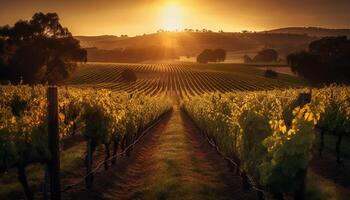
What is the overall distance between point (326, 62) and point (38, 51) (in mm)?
54109

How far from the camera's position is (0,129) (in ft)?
39.4

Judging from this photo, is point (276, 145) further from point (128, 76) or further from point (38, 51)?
point (128, 76)

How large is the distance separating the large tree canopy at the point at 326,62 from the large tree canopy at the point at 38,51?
43.2 m

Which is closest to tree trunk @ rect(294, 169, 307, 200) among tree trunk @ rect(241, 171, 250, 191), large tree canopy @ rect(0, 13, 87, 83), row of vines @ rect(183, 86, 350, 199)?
row of vines @ rect(183, 86, 350, 199)

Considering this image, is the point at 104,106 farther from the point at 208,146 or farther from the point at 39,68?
the point at 39,68

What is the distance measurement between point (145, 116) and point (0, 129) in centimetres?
1961

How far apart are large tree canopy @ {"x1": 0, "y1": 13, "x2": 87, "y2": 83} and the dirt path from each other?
4825 centimetres

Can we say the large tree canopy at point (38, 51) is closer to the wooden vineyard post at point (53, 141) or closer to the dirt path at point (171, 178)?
the dirt path at point (171, 178)

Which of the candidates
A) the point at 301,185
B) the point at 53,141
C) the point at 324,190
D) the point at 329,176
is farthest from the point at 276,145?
the point at 329,176

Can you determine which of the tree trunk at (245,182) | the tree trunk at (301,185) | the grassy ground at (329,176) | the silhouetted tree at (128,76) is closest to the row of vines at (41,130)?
the tree trunk at (245,182)

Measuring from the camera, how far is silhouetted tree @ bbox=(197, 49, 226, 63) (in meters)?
181

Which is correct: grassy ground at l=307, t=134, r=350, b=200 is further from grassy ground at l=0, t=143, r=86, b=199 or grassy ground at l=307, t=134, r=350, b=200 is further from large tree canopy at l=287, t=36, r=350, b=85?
large tree canopy at l=287, t=36, r=350, b=85

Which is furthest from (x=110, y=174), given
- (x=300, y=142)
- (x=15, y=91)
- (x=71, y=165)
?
(x=15, y=91)

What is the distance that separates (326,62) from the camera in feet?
278
